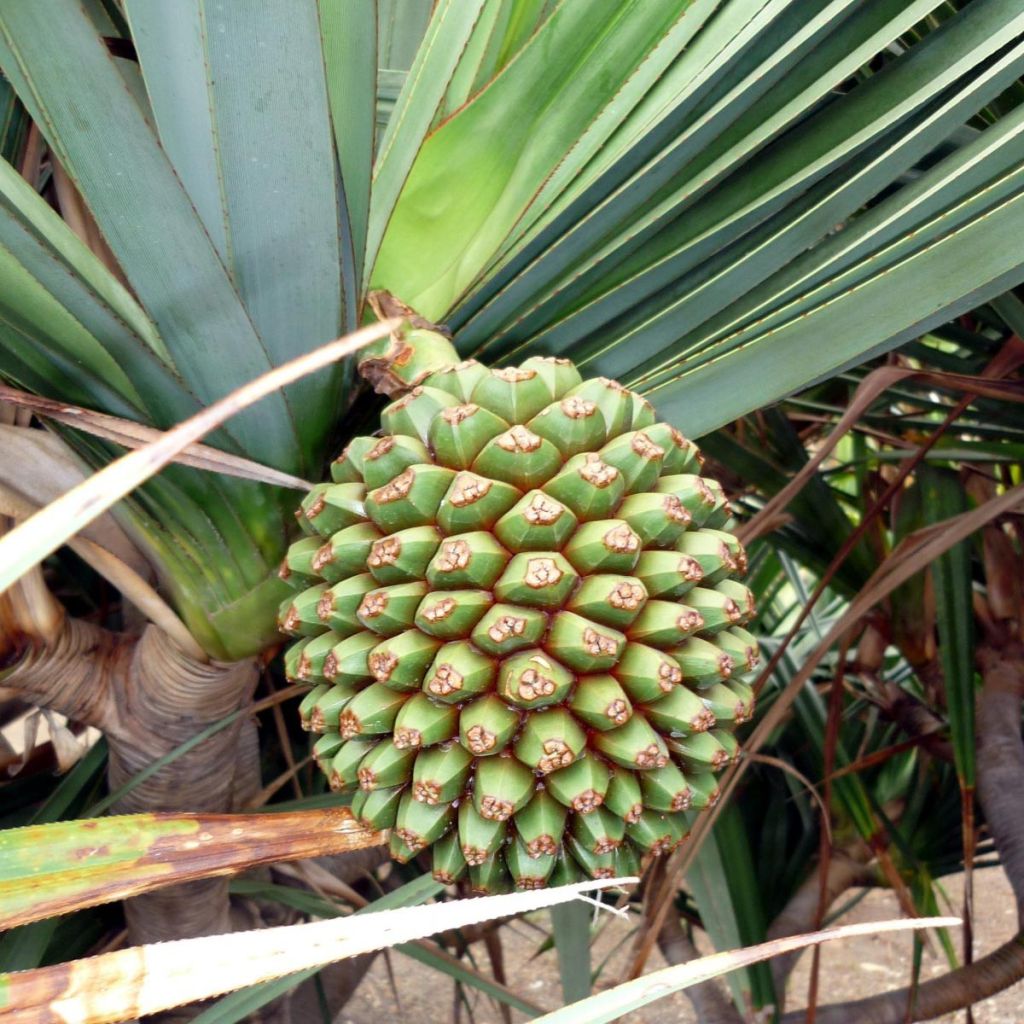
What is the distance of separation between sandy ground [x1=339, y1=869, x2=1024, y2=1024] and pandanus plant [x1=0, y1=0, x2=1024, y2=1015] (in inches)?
103

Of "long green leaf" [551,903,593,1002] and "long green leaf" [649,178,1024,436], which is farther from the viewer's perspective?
"long green leaf" [551,903,593,1002]

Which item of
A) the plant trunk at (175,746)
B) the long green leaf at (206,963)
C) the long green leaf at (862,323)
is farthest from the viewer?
the plant trunk at (175,746)

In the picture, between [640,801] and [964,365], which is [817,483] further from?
[640,801]

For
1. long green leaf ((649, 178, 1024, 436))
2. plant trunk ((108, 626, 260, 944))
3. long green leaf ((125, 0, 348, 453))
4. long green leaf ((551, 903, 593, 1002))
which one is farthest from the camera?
long green leaf ((551, 903, 593, 1002))

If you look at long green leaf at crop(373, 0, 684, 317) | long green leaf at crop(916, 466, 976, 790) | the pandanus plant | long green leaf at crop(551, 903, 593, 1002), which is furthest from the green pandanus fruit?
long green leaf at crop(916, 466, 976, 790)

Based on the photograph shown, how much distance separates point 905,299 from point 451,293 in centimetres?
27

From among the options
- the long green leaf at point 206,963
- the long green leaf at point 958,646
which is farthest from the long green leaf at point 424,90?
the long green leaf at point 958,646

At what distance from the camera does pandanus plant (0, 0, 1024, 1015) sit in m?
0.46

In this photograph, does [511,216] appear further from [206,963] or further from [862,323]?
[206,963]

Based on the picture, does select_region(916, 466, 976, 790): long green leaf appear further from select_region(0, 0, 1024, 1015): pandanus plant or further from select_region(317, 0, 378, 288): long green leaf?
select_region(317, 0, 378, 288): long green leaf

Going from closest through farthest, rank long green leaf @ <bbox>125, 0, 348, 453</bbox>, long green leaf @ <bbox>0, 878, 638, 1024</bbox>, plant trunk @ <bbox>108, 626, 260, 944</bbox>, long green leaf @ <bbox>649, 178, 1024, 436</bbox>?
long green leaf @ <bbox>0, 878, 638, 1024</bbox>, long green leaf @ <bbox>125, 0, 348, 453</bbox>, long green leaf @ <bbox>649, 178, 1024, 436</bbox>, plant trunk @ <bbox>108, 626, 260, 944</bbox>

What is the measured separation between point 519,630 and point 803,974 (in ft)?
11.6

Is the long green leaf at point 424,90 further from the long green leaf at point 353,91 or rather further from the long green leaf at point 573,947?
the long green leaf at point 573,947

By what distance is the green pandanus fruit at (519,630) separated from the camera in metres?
0.49
